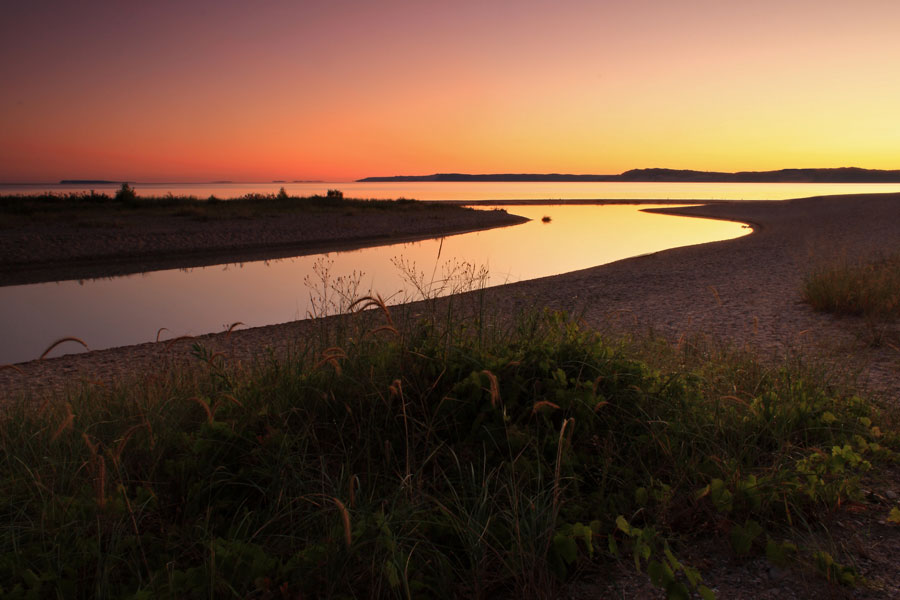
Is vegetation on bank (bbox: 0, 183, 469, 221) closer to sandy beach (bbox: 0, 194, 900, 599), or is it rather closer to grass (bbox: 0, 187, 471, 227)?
grass (bbox: 0, 187, 471, 227)

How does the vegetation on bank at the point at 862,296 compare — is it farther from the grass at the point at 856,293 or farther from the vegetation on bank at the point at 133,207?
the vegetation on bank at the point at 133,207

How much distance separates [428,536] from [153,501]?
1.40 meters

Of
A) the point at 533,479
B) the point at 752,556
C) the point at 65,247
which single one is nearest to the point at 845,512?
the point at 752,556

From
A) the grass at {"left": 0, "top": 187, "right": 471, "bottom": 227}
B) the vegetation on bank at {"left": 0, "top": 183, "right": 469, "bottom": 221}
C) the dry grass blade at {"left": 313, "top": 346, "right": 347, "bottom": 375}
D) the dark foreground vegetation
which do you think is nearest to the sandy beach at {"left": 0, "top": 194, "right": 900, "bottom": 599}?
the dark foreground vegetation

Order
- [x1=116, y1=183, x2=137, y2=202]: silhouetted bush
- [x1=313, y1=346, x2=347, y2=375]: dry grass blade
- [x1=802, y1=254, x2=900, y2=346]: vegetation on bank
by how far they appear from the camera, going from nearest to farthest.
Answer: [x1=313, y1=346, x2=347, y2=375]: dry grass blade → [x1=802, y1=254, x2=900, y2=346]: vegetation on bank → [x1=116, y1=183, x2=137, y2=202]: silhouetted bush

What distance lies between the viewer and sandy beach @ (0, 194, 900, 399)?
22.7ft

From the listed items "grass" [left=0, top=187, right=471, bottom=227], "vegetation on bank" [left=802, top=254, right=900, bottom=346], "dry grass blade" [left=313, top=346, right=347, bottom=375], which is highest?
"grass" [left=0, top=187, right=471, bottom=227]

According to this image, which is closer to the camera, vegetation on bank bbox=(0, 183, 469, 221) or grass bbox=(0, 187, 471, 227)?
grass bbox=(0, 187, 471, 227)

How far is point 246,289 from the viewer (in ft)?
49.8

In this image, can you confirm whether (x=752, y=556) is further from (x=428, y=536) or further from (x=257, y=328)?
(x=257, y=328)

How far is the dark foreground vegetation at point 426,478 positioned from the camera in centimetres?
233

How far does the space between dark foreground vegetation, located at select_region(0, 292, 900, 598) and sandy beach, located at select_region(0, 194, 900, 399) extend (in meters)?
0.80

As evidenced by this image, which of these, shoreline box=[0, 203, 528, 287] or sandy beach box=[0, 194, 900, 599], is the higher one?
shoreline box=[0, 203, 528, 287]

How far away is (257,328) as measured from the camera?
410 inches
